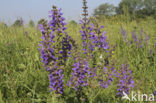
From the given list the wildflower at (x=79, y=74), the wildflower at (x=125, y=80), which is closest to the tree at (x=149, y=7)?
the wildflower at (x=125, y=80)

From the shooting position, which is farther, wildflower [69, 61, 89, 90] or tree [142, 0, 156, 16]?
tree [142, 0, 156, 16]

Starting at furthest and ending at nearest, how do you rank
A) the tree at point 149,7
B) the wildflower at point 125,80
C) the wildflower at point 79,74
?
1. the tree at point 149,7
2. the wildflower at point 125,80
3. the wildflower at point 79,74

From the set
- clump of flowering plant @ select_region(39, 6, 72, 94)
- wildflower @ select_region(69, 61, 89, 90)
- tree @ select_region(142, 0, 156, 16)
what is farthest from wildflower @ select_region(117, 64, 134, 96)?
tree @ select_region(142, 0, 156, 16)

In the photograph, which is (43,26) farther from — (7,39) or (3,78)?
(7,39)

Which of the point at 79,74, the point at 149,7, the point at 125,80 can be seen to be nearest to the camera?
the point at 79,74

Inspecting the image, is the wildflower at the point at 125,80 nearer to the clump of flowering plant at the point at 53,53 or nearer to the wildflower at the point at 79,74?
the wildflower at the point at 79,74

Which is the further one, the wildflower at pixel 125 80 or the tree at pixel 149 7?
the tree at pixel 149 7

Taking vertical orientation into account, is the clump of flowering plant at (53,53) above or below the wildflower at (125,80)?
above

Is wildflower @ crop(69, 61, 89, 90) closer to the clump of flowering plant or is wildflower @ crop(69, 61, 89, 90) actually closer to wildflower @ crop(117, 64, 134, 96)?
the clump of flowering plant

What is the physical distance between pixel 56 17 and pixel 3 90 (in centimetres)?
119

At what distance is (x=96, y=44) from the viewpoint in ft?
8.43

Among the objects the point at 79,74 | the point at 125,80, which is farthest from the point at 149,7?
the point at 79,74

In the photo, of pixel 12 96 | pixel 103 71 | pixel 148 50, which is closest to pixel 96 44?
pixel 103 71

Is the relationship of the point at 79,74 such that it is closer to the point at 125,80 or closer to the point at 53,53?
the point at 53,53
